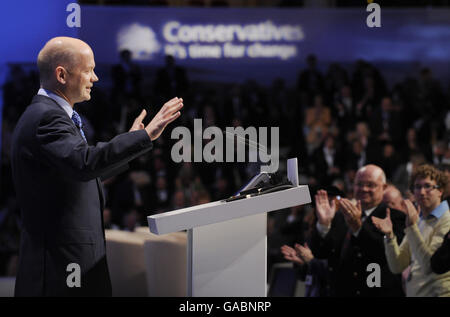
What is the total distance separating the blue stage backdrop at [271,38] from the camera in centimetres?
1067

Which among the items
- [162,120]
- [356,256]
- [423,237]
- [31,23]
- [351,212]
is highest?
[31,23]

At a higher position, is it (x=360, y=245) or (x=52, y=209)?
(x=52, y=209)

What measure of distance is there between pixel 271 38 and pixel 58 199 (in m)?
8.74

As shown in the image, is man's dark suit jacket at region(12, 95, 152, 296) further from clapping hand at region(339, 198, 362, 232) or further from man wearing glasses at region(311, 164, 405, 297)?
man wearing glasses at region(311, 164, 405, 297)

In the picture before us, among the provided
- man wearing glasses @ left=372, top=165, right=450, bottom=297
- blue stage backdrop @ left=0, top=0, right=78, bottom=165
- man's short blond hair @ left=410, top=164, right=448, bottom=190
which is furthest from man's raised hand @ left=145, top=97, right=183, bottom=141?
man's short blond hair @ left=410, top=164, right=448, bottom=190

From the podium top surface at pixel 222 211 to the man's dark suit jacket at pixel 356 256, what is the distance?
1426mm

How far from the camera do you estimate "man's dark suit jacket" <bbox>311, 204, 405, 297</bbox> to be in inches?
159

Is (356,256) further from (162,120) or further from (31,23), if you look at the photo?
(31,23)

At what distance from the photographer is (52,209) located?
2.46 meters

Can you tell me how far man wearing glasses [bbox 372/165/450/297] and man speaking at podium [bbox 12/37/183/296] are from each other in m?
1.81

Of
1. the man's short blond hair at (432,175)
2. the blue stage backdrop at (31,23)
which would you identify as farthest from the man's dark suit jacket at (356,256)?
the blue stage backdrop at (31,23)

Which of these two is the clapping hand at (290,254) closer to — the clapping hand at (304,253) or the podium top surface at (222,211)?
the clapping hand at (304,253)

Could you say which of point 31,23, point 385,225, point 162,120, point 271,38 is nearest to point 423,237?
point 385,225

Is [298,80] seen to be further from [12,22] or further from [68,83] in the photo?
[68,83]
